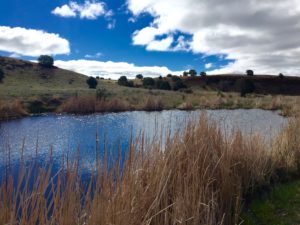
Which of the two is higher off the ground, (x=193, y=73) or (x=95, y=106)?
(x=193, y=73)

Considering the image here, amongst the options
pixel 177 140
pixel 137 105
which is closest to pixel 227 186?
pixel 177 140

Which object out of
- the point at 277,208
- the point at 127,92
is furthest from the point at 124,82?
the point at 277,208

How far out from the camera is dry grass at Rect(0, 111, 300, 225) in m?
3.12

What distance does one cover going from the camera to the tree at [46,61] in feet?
220

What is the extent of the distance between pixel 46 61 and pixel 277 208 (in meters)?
69.2

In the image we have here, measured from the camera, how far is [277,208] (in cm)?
525

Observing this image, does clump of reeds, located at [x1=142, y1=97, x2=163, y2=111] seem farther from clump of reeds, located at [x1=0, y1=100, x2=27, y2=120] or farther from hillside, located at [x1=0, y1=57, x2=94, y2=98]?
hillside, located at [x1=0, y1=57, x2=94, y2=98]

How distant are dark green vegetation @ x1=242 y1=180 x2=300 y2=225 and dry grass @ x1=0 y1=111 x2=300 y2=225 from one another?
0.33 m

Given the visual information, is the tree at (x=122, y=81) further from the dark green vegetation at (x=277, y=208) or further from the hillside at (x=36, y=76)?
the dark green vegetation at (x=277, y=208)

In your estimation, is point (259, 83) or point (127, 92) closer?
point (127, 92)

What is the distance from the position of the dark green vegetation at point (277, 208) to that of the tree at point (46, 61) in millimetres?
68008

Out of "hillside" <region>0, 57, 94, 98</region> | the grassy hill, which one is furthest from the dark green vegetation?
"hillside" <region>0, 57, 94, 98</region>

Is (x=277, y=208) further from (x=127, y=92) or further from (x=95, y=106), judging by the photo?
(x=127, y=92)

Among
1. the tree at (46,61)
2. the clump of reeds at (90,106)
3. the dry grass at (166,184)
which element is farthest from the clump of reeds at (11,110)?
the tree at (46,61)
